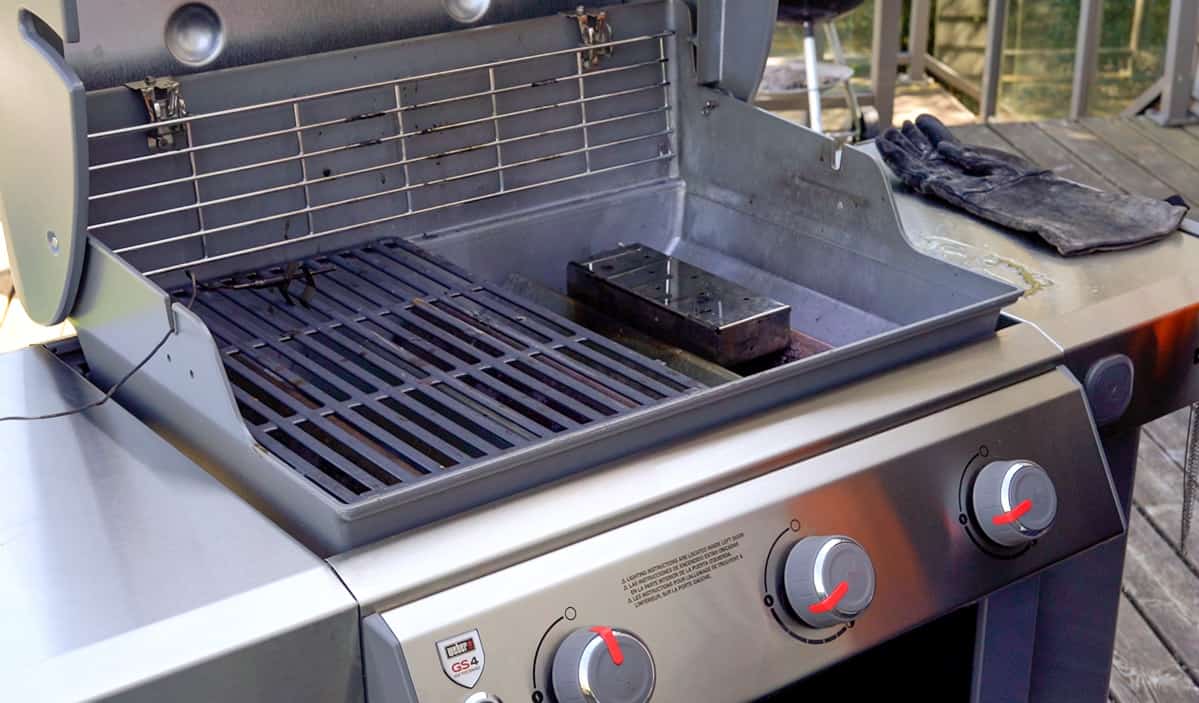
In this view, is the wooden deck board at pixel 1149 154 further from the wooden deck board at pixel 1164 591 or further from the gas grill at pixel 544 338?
the gas grill at pixel 544 338

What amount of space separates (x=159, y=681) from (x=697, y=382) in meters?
0.46

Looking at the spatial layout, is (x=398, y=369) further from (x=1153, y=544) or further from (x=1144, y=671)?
(x=1153, y=544)

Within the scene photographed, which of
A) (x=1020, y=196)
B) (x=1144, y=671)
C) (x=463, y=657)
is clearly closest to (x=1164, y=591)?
(x=1144, y=671)

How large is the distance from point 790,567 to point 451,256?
549 mm

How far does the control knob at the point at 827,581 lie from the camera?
0.90 metres

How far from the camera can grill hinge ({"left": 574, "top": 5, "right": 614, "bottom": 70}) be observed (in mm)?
1337

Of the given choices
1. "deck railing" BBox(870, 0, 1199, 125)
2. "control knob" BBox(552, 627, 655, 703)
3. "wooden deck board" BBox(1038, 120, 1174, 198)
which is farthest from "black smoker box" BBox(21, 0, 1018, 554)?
"deck railing" BBox(870, 0, 1199, 125)

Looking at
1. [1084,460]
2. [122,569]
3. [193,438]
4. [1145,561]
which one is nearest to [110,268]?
[193,438]

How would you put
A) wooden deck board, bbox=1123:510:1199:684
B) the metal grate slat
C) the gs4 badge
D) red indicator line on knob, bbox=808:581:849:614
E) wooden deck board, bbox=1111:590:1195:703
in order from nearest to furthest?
1. the gs4 badge
2. red indicator line on knob, bbox=808:581:849:614
3. the metal grate slat
4. wooden deck board, bbox=1111:590:1195:703
5. wooden deck board, bbox=1123:510:1199:684

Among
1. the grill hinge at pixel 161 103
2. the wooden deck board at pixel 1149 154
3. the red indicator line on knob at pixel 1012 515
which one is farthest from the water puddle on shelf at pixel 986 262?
the wooden deck board at pixel 1149 154

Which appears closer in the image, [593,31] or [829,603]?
[829,603]

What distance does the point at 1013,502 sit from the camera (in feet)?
3.25

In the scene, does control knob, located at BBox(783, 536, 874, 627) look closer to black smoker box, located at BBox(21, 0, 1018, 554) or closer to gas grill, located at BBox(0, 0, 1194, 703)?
gas grill, located at BBox(0, 0, 1194, 703)

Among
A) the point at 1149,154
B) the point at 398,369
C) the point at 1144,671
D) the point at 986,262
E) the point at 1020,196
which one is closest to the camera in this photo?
the point at 398,369
